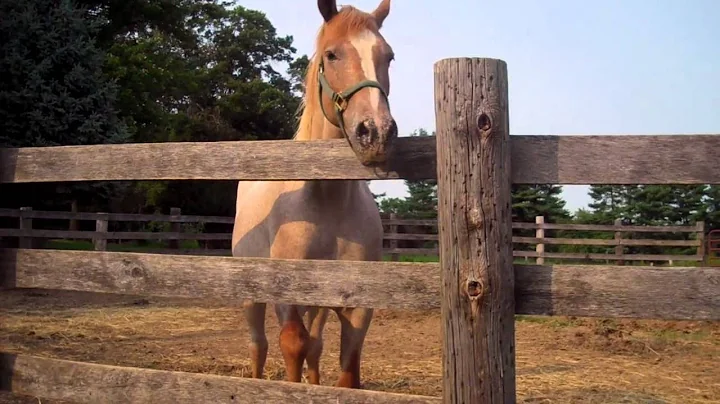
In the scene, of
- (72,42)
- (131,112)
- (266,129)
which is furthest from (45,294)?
(266,129)

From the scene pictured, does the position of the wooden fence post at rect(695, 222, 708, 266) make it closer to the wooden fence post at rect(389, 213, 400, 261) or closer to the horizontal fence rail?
the wooden fence post at rect(389, 213, 400, 261)

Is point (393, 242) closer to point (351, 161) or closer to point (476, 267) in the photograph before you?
point (351, 161)

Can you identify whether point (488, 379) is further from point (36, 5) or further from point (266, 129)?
point (266, 129)

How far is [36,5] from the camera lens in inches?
486

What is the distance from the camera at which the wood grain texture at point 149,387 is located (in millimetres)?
2455

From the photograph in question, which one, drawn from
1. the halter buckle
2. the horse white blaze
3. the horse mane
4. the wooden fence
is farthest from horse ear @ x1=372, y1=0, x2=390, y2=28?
the wooden fence

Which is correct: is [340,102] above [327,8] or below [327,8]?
below

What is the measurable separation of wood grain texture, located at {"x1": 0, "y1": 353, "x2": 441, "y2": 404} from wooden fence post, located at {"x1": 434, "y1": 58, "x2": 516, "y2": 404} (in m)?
0.21

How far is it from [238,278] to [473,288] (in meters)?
1.00

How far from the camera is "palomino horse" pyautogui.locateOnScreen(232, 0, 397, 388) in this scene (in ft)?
9.46

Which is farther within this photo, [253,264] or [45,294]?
[45,294]

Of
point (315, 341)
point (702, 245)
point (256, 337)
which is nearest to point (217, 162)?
point (315, 341)

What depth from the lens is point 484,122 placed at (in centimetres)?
223

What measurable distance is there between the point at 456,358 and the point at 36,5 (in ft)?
41.7
